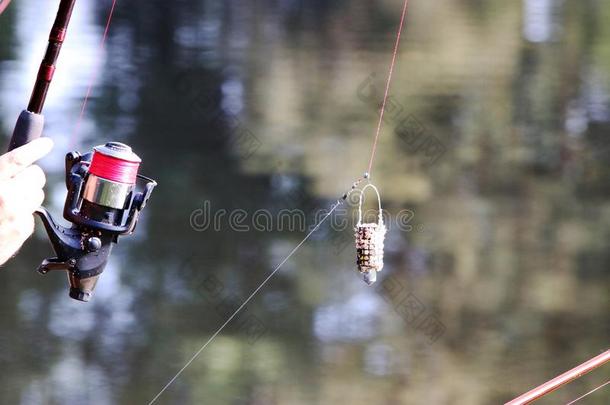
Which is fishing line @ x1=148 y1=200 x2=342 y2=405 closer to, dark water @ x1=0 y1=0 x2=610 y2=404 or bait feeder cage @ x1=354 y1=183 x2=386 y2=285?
dark water @ x1=0 y1=0 x2=610 y2=404

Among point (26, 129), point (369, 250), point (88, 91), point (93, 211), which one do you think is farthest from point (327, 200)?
point (26, 129)

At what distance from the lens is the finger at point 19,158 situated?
1201 millimetres

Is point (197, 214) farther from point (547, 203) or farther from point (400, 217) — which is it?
point (547, 203)

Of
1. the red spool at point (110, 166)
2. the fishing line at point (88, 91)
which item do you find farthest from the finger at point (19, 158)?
the fishing line at point (88, 91)

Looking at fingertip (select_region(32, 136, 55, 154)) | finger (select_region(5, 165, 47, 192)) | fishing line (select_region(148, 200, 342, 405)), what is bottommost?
fishing line (select_region(148, 200, 342, 405))

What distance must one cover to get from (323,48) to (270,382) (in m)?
1.49

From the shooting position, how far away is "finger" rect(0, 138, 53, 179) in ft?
3.94

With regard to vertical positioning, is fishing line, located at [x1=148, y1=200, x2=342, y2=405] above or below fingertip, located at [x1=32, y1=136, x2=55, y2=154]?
below

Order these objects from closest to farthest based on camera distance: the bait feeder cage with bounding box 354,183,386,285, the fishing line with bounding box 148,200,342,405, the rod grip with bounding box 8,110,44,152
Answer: the rod grip with bounding box 8,110,44,152, the bait feeder cage with bounding box 354,183,386,285, the fishing line with bounding box 148,200,342,405

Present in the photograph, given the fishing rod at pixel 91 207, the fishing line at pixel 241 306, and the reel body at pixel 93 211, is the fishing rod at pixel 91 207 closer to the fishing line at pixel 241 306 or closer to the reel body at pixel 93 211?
the reel body at pixel 93 211

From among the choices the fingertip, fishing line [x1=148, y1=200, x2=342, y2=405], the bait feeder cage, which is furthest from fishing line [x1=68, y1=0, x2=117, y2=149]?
the fingertip

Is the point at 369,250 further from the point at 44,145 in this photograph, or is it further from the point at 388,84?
the point at 388,84

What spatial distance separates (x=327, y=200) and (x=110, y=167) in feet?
7.53

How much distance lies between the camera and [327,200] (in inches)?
146
